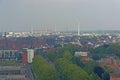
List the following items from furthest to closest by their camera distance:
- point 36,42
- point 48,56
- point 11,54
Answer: point 36,42 → point 11,54 → point 48,56

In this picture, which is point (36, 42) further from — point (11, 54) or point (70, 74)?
point (70, 74)

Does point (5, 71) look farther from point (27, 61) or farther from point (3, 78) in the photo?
point (27, 61)

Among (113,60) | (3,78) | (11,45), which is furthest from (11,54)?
(3,78)

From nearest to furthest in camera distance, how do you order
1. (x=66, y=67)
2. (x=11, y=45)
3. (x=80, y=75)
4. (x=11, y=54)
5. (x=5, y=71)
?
(x=80, y=75)
(x=66, y=67)
(x=5, y=71)
(x=11, y=54)
(x=11, y=45)

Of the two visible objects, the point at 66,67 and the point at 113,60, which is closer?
the point at 66,67

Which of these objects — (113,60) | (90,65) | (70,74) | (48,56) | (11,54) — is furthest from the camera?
(11,54)

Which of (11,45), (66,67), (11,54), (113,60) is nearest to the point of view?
(66,67)

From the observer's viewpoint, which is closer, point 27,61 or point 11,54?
point 27,61

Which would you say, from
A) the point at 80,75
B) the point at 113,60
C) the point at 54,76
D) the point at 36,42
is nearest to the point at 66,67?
the point at 54,76
